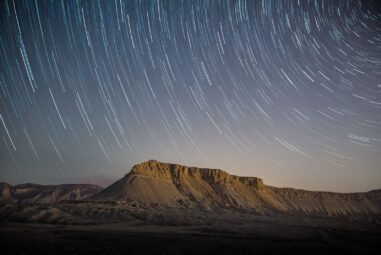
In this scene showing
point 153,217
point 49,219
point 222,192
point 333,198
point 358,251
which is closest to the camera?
point 358,251

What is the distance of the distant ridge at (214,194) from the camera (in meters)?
134

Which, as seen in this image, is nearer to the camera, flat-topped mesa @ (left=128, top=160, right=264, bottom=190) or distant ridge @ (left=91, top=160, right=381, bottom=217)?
distant ridge @ (left=91, top=160, right=381, bottom=217)

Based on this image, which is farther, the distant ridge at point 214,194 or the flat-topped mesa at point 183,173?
the flat-topped mesa at point 183,173

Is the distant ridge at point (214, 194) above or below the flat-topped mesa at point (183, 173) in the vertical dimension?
below

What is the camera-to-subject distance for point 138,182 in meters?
141

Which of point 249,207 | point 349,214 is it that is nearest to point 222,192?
point 249,207

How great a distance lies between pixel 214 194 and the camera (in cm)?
15662

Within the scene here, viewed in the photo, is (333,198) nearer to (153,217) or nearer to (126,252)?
(153,217)

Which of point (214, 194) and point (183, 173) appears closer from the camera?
point (214, 194)

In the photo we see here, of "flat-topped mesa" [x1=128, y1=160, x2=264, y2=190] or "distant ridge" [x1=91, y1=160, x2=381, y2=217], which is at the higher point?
"flat-topped mesa" [x1=128, y1=160, x2=264, y2=190]

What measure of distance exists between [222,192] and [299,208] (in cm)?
4084

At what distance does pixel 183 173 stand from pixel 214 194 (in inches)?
737

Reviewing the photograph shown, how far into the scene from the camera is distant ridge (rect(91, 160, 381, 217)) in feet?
441

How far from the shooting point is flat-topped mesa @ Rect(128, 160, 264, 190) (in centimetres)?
15588
